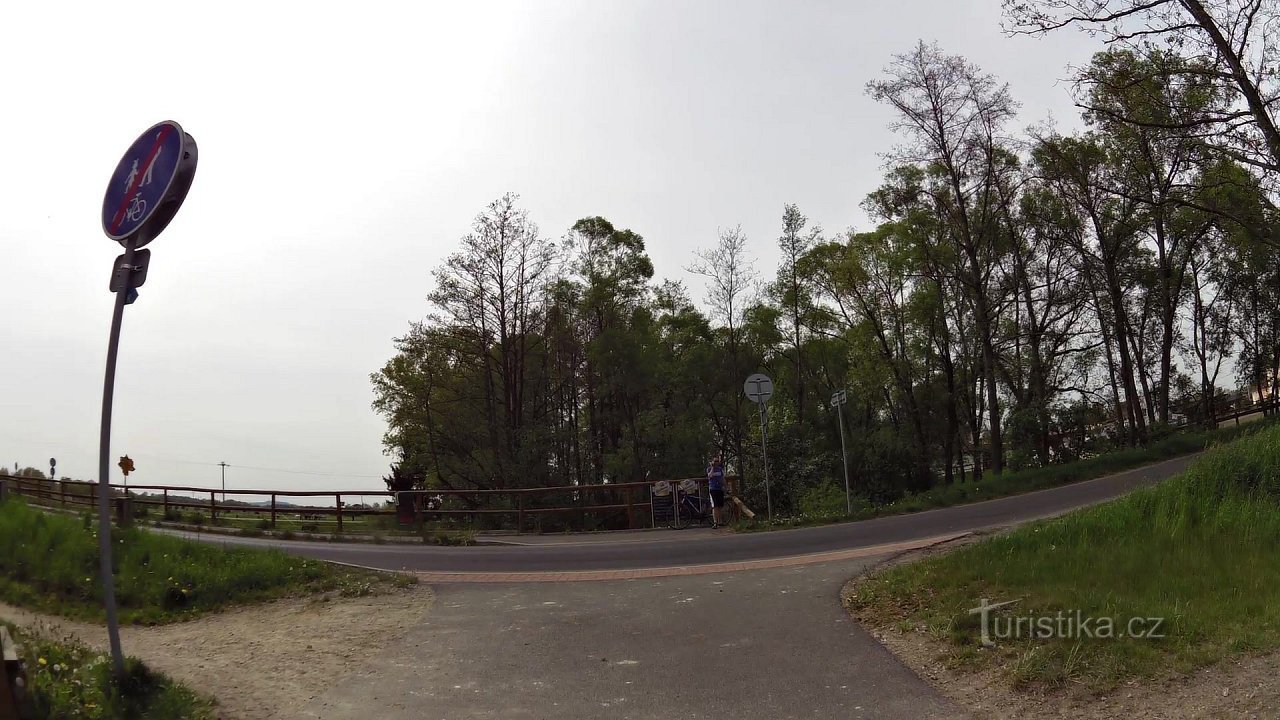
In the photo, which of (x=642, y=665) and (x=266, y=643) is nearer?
(x=642, y=665)

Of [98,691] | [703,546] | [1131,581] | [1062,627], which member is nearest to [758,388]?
[703,546]

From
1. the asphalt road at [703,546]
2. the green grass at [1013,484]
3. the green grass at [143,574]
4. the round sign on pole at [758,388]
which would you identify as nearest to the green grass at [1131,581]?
the asphalt road at [703,546]

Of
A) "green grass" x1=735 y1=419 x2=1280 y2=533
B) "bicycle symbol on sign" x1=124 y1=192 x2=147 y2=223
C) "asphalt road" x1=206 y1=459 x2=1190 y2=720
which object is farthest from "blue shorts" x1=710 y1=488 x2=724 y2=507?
"bicycle symbol on sign" x1=124 y1=192 x2=147 y2=223

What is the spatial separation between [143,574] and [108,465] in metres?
5.36

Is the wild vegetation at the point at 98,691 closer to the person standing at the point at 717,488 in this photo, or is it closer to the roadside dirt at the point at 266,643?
the roadside dirt at the point at 266,643

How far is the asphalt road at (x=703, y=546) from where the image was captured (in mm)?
12789

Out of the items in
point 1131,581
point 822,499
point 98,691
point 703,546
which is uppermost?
point 98,691

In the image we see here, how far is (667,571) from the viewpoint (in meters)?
11.4

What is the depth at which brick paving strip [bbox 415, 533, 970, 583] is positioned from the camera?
11.1 metres

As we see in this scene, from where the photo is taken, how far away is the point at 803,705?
543cm

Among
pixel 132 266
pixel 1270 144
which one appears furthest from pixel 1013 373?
pixel 132 266

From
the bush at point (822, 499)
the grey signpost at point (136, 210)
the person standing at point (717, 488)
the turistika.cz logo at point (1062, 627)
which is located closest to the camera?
the grey signpost at point (136, 210)

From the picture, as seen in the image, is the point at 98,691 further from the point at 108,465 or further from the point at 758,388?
the point at 758,388

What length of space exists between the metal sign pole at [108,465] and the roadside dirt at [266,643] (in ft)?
2.84
